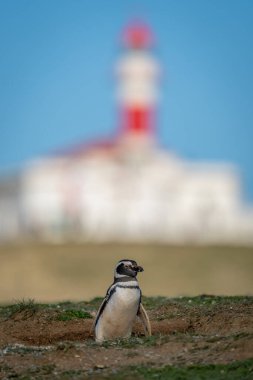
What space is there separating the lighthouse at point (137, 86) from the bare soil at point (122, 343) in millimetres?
102636

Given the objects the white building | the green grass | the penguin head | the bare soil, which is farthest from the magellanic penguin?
the white building

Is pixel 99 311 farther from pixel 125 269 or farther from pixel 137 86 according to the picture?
pixel 137 86

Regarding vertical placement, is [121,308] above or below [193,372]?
above

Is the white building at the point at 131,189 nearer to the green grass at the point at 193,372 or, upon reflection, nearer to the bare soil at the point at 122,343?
the bare soil at the point at 122,343

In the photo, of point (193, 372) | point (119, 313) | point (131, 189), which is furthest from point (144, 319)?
point (131, 189)

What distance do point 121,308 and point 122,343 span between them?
4.65 feet

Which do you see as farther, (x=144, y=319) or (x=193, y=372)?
(x=144, y=319)

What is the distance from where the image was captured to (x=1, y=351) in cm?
1388

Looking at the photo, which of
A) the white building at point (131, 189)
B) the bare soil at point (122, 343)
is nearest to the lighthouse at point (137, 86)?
the white building at point (131, 189)

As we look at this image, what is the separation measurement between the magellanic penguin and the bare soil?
2.01 feet

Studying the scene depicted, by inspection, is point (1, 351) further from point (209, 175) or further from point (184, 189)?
point (209, 175)

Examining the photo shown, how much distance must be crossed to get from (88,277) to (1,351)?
3973 centimetres

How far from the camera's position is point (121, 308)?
50.3ft

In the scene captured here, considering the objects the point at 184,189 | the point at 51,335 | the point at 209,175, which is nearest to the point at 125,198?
the point at 184,189
